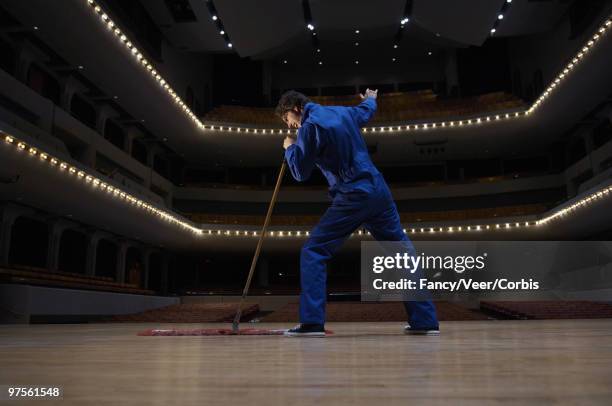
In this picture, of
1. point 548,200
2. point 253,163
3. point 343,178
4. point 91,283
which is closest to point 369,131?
point 253,163

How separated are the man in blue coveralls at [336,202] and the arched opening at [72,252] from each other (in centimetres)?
1574

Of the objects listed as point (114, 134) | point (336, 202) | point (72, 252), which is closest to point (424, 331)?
point (336, 202)

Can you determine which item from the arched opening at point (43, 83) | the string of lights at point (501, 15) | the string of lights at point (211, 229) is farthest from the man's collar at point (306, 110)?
the string of lights at point (501, 15)

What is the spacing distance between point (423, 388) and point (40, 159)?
12574 mm

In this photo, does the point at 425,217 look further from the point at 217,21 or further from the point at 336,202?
the point at 336,202

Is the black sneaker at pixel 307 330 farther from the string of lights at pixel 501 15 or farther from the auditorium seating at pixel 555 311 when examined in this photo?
the string of lights at pixel 501 15

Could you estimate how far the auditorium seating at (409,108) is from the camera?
69.0ft

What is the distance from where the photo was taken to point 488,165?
24469 mm

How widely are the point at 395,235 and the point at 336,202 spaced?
44 centimetres

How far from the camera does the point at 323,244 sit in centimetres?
323

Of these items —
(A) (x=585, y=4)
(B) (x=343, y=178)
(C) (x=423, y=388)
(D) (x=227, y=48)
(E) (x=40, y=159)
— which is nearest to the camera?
(C) (x=423, y=388)

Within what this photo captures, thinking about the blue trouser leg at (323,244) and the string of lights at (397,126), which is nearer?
the blue trouser leg at (323,244)

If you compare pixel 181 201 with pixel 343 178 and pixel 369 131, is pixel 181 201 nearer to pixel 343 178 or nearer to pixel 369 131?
pixel 369 131

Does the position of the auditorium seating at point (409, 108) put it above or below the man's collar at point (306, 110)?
above
